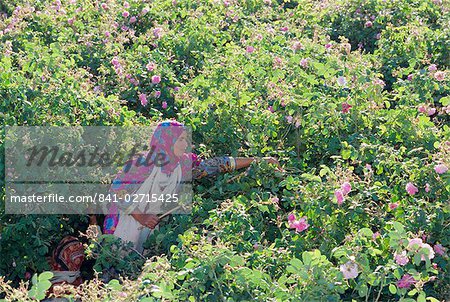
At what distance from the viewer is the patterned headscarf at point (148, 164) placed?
4375 millimetres

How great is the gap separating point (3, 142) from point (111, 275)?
33.4 inches

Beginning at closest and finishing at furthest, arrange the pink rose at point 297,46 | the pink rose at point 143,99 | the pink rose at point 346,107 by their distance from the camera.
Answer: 1. the pink rose at point 346,107
2. the pink rose at point 143,99
3. the pink rose at point 297,46

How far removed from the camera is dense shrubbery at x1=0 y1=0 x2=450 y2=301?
357 centimetres

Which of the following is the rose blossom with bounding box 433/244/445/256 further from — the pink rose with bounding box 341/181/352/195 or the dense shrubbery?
the pink rose with bounding box 341/181/352/195

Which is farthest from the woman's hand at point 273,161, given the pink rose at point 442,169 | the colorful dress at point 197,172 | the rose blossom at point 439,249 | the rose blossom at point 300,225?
the rose blossom at point 439,249

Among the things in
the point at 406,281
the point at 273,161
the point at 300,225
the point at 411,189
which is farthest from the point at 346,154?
the point at 406,281

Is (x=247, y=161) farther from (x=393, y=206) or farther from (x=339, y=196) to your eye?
(x=393, y=206)

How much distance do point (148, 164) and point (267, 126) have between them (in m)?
0.78

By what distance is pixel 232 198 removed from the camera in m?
4.53

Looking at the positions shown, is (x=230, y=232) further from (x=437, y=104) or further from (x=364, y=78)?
(x=437, y=104)

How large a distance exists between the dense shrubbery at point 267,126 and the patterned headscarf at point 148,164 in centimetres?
21

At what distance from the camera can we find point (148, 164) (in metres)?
4.40

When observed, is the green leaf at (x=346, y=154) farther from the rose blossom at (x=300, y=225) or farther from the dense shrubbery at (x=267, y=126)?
the rose blossom at (x=300, y=225)

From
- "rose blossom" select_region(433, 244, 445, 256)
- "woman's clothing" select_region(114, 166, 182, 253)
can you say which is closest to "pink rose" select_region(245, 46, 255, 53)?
"woman's clothing" select_region(114, 166, 182, 253)
